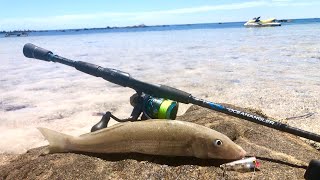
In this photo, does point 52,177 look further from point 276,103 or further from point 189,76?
point 189,76

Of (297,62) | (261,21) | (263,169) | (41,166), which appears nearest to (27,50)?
(41,166)

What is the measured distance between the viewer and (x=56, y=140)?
4.68 metres

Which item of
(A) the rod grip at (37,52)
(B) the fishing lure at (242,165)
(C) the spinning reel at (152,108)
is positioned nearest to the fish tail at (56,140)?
(C) the spinning reel at (152,108)

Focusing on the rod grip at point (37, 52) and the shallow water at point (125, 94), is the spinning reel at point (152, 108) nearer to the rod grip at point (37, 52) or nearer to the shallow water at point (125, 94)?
the rod grip at point (37, 52)

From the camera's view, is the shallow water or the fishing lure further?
the shallow water

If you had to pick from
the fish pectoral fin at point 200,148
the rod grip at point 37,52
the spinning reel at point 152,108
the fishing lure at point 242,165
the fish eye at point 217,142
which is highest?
the rod grip at point 37,52

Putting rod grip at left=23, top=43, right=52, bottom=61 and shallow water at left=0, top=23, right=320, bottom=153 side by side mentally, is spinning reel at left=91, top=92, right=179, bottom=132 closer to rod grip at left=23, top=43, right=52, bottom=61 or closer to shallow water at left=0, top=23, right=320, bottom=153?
rod grip at left=23, top=43, right=52, bottom=61

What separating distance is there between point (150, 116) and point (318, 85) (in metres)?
8.95

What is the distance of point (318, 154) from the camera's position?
5.20m

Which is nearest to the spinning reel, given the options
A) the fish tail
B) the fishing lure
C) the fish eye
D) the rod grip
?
the fish tail

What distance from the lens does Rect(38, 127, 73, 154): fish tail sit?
4594 millimetres

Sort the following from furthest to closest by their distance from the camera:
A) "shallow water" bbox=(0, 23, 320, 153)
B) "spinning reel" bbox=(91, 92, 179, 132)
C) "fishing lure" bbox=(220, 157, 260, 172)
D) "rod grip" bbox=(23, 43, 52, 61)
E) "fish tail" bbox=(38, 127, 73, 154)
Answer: "shallow water" bbox=(0, 23, 320, 153) → "rod grip" bbox=(23, 43, 52, 61) → "spinning reel" bbox=(91, 92, 179, 132) → "fish tail" bbox=(38, 127, 73, 154) → "fishing lure" bbox=(220, 157, 260, 172)

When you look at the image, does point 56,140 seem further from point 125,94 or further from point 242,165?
point 125,94

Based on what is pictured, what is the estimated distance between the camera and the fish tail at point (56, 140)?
4.59 metres
